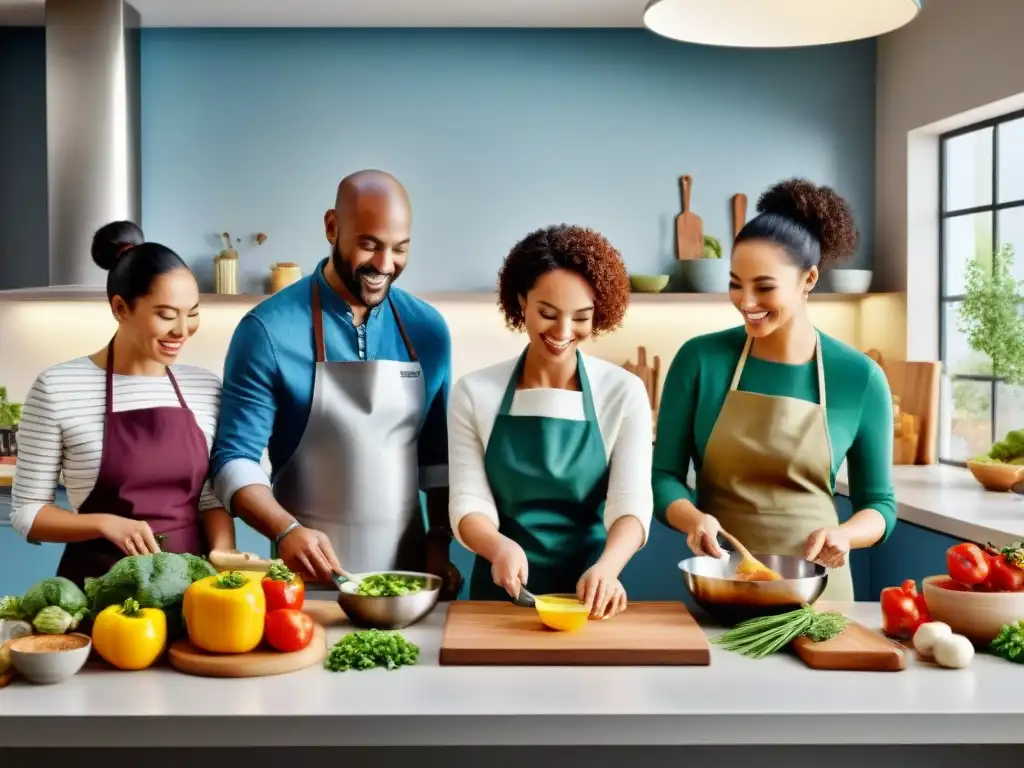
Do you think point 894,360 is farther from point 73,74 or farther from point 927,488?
point 73,74

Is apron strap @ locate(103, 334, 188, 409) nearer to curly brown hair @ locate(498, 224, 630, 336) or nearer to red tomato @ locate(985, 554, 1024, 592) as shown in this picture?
curly brown hair @ locate(498, 224, 630, 336)

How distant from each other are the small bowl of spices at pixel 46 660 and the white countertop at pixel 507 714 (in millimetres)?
18

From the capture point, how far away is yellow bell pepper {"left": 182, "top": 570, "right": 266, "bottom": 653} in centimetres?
158

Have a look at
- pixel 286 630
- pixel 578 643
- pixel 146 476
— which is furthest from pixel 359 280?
pixel 578 643

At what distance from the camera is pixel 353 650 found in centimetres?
161

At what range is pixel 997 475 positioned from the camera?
3.27m

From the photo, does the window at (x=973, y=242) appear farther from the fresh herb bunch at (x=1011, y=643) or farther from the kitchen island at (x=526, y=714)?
the kitchen island at (x=526, y=714)

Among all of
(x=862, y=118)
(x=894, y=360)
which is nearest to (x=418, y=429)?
(x=894, y=360)

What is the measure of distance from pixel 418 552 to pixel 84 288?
2694 mm

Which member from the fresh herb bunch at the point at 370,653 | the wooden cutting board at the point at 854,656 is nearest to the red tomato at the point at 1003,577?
the wooden cutting board at the point at 854,656

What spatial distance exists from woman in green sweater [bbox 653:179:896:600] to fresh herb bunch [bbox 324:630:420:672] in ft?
2.23

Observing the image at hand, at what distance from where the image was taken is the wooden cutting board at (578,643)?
64.1 inches

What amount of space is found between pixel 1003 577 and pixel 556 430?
823mm

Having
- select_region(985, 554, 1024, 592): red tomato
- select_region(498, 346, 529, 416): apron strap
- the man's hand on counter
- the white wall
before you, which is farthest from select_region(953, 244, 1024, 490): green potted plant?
the man's hand on counter
